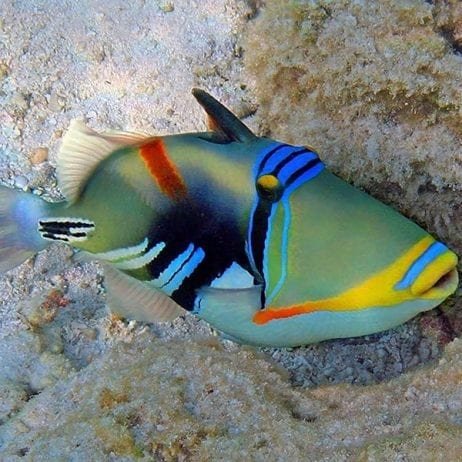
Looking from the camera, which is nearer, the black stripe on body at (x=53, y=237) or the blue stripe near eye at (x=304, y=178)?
the blue stripe near eye at (x=304, y=178)

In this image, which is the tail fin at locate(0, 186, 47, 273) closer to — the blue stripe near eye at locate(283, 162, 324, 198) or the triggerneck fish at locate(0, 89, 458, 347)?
the triggerneck fish at locate(0, 89, 458, 347)

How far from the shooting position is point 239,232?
1.63m

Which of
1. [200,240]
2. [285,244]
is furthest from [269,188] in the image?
[200,240]

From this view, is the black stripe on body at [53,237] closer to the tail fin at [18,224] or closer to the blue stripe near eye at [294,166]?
the tail fin at [18,224]

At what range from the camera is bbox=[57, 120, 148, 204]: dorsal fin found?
178cm

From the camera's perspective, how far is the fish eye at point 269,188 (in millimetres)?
1559

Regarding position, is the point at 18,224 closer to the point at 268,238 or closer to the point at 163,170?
the point at 163,170

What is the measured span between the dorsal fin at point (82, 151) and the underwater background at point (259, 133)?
610 millimetres

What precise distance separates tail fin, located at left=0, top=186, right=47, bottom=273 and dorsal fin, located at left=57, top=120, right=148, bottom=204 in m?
0.11

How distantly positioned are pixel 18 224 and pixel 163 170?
1.69 ft

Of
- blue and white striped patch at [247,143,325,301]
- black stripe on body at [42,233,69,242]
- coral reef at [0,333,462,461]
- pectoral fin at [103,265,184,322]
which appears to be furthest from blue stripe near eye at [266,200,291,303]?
black stripe on body at [42,233,69,242]

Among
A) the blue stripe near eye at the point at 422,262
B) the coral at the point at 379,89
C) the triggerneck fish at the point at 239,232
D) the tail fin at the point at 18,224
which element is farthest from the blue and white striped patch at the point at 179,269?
the coral at the point at 379,89

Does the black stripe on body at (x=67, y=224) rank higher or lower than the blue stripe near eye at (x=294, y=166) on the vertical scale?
lower

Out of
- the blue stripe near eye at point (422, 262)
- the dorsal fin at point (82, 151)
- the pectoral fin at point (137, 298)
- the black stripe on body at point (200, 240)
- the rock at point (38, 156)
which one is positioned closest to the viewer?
the blue stripe near eye at point (422, 262)
